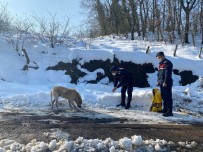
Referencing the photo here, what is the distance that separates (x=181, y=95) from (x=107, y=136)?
6.18 metres

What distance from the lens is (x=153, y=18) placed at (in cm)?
→ 2828

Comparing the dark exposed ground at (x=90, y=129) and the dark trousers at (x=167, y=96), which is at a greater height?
the dark trousers at (x=167, y=96)

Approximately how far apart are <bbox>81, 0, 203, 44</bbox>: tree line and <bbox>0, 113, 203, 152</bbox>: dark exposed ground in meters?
14.6

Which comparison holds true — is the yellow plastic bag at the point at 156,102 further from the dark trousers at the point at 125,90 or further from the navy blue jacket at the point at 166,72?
the navy blue jacket at the point at 166,72

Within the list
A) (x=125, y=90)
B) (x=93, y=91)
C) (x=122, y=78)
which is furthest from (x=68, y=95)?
(x=93, y=91)

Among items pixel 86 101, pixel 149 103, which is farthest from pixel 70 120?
pixel 149 103

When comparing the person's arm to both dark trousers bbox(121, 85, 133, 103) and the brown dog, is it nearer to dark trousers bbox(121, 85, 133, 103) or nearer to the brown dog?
dark trousers bbox(121, 85, 133, 103)

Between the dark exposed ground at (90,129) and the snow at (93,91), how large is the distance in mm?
384

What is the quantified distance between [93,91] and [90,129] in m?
5.51

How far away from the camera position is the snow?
768 centimetres

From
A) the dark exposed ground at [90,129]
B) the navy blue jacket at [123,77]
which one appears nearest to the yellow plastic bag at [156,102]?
the navy blue jacket at [123,77]

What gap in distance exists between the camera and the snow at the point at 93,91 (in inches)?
303

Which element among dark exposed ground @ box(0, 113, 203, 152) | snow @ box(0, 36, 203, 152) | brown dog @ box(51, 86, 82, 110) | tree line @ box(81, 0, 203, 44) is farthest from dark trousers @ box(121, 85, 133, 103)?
tree line @ box(81, 0, 203, 44)

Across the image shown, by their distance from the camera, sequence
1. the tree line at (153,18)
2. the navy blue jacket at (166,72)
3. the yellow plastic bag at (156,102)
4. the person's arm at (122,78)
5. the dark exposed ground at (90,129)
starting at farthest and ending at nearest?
the tree line at (153,18)
the person's arm at (122,78)
the yellow plastic bag at (156,102)
the navy blue jacket at (166,72)
the dark exposed ground at (90,129)
